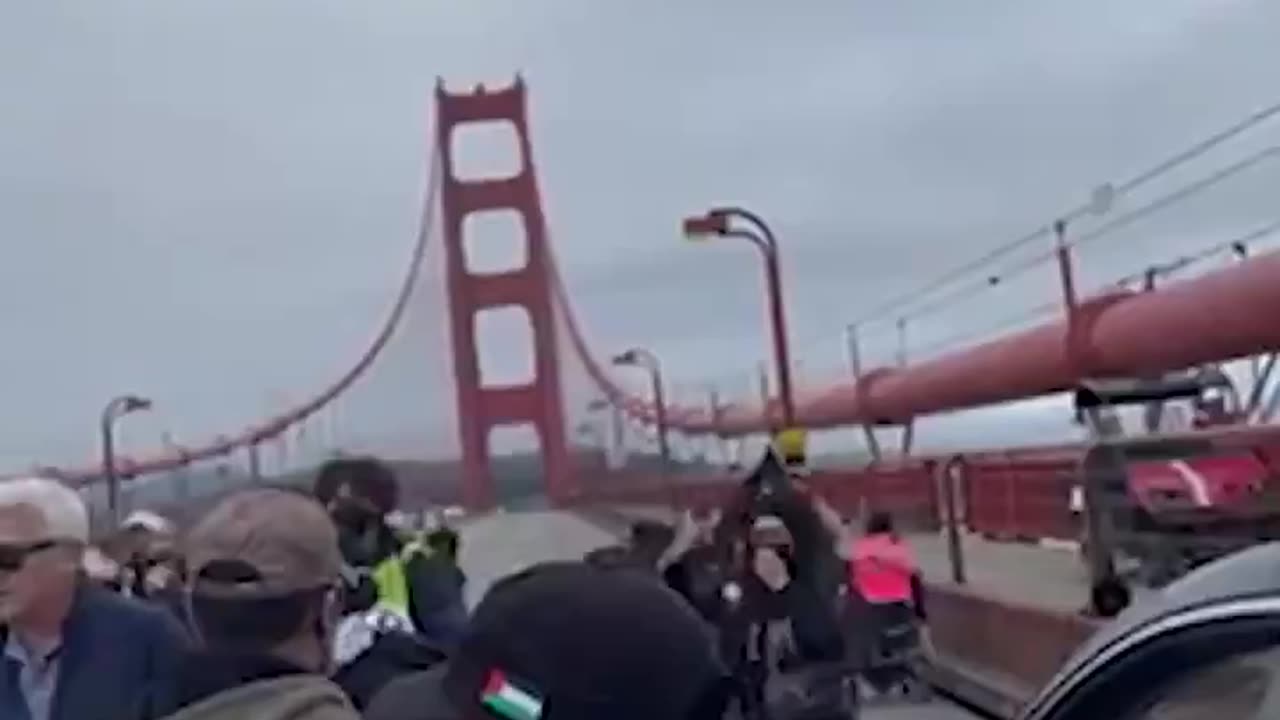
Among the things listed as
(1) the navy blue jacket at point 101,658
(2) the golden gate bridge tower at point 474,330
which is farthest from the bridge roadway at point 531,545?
(2) the golden gate bridge tower at point 474,330

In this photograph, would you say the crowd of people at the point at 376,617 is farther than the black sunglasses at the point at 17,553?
No

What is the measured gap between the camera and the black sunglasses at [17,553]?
4680mm

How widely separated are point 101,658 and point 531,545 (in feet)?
73.7

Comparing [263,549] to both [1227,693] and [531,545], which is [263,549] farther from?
[531,545]

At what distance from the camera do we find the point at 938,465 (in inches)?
969

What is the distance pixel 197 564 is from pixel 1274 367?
14.8 m

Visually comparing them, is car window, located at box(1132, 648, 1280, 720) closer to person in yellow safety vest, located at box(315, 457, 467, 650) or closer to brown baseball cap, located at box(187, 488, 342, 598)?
brown baseball cap, located at box(187, 488, 342, 598)

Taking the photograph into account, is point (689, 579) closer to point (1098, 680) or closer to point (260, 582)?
point (260, 582)

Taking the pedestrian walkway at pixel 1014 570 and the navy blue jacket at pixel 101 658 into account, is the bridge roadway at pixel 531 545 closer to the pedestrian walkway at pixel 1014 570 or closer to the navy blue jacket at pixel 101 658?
the pedestrian walkway at pixel 1014 570

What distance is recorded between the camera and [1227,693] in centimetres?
248

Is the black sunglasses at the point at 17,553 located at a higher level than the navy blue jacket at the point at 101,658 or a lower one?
higher

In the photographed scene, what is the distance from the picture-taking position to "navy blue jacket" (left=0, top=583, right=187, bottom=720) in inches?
187

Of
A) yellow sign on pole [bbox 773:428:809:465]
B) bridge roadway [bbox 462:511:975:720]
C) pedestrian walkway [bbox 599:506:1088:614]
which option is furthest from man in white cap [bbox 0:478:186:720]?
pedestrian walkway [bbox 599:506:1088:614]

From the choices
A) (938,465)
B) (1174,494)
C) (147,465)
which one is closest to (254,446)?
(147,465)
